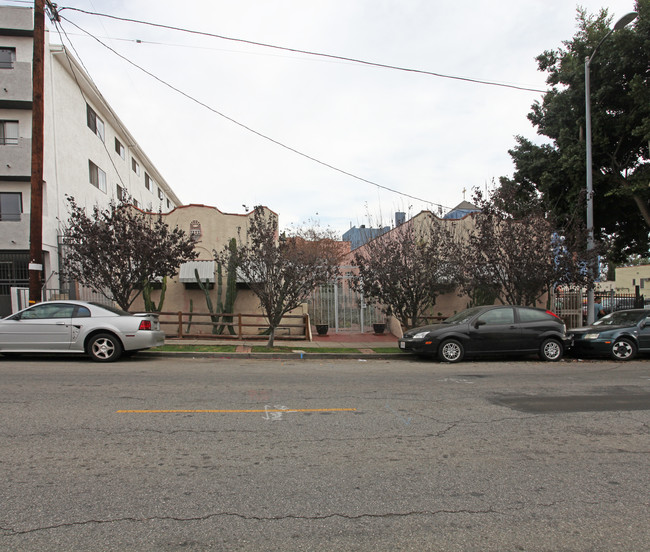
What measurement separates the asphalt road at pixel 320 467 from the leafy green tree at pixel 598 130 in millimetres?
10761

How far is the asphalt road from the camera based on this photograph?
2.93 metres

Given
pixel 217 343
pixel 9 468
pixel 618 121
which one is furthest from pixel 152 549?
pixel 618 121

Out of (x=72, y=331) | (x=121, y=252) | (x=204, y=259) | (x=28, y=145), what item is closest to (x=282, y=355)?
(x=72, y=331)

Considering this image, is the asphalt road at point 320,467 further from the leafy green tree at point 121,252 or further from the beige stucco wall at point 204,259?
the beige stucco wall at point 204,259

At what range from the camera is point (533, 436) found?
Result: 16.4 feet

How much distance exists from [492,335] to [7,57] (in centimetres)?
2282

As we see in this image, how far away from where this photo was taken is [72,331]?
33.9ft

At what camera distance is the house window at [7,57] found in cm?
1941

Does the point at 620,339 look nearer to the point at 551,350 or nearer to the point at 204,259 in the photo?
the point at 551,350

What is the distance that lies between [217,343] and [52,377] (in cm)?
639

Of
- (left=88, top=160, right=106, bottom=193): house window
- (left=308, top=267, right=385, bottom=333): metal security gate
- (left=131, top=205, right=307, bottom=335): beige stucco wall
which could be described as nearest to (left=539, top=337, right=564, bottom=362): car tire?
(left=308, top=267, right=385, bottom=333): metal security gate

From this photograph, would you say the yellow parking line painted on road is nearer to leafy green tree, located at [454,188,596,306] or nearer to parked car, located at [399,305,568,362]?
parked car, located at [399,305,568,362]

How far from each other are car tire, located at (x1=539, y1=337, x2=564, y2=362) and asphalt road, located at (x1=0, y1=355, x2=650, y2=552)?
4317 mm

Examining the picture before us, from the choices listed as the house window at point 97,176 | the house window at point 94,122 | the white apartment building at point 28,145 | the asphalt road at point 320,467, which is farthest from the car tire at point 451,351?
the house window at point 94,122
